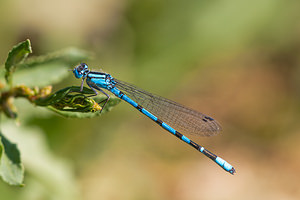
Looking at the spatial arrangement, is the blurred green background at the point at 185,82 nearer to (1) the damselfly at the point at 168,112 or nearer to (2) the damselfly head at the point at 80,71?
(1) the damselfly at the point at 168,112

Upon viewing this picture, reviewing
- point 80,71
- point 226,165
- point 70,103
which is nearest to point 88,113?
point 70,103

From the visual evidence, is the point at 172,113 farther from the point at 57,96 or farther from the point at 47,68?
the point at 57,96

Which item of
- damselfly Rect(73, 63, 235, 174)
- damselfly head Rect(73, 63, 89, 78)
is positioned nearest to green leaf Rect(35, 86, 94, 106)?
damselfly head Rect(73, 63, 89, 78)

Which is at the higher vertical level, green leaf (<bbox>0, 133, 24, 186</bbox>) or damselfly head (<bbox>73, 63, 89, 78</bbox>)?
damselfly head (<bbox>73, 63, 89, 78</bbox>)

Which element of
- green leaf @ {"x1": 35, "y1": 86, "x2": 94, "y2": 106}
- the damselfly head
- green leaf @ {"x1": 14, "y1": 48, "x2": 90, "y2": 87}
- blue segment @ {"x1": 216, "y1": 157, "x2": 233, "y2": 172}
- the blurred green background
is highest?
the blurred green background

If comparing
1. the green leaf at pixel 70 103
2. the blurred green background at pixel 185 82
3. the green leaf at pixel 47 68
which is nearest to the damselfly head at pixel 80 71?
the green leaf at pixel 47 68

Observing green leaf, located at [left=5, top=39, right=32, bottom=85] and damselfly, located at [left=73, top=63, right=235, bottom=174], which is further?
damselfly, located at [left=73, top=63, right=235, bottom=174]

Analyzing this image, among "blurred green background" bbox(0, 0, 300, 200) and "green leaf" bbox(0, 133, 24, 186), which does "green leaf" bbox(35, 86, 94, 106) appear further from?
"blurred green background" bbox(0, 0, 300, 200)
